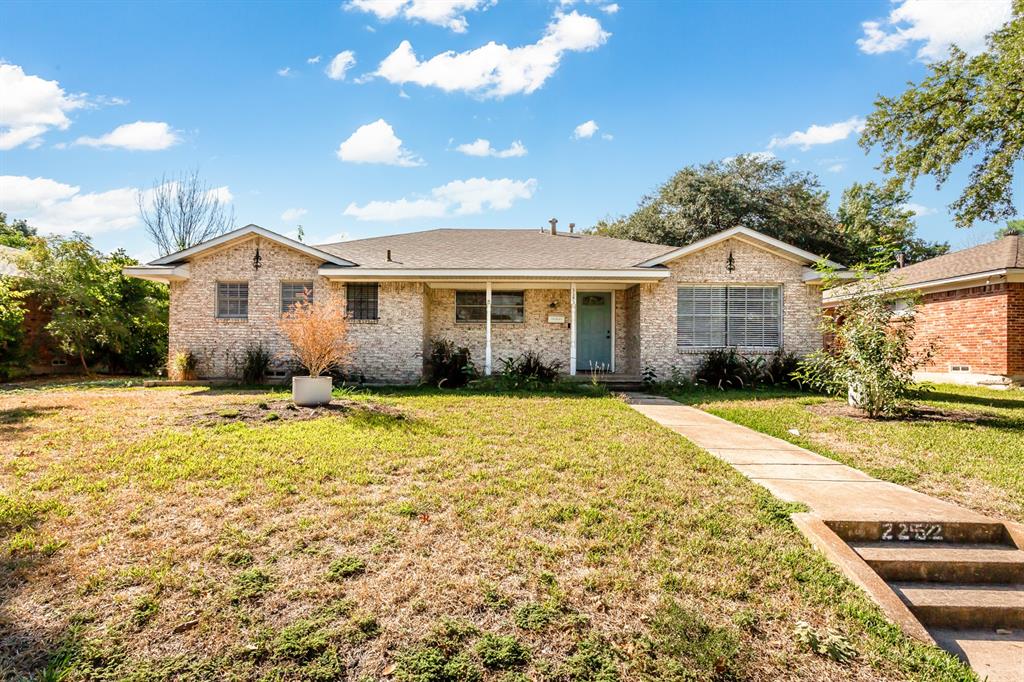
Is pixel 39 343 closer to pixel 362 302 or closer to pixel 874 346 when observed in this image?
pixel 362 302

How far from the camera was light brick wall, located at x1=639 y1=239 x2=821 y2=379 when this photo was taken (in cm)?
1260

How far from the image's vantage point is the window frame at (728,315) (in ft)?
41.9

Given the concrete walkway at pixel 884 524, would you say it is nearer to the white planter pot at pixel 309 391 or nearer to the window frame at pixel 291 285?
the white planter pot at pixel 309 391

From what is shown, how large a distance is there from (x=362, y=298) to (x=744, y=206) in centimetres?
2319

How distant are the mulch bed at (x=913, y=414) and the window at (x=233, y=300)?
1355cm

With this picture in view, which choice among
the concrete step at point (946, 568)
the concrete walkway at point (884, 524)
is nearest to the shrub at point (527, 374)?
the concrete walkway at point (884, 524)

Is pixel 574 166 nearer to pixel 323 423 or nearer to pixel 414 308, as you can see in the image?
pixel 414 308

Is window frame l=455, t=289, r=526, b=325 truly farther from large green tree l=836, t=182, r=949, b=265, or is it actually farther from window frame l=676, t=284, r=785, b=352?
large green tree l=836, t=182, r=949, b=265

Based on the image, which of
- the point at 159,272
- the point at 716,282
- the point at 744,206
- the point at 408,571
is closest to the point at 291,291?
the point at 159,272

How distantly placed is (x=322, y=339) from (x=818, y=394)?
36.9 ft

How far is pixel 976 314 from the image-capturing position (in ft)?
43.8

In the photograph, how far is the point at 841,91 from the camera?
1147 centimetres

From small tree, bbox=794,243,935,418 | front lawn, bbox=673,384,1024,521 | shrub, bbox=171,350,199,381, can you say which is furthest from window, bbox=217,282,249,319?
small tree, bbox=794,243,935,418

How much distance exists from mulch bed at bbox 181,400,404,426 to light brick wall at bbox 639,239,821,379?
7587 mm
